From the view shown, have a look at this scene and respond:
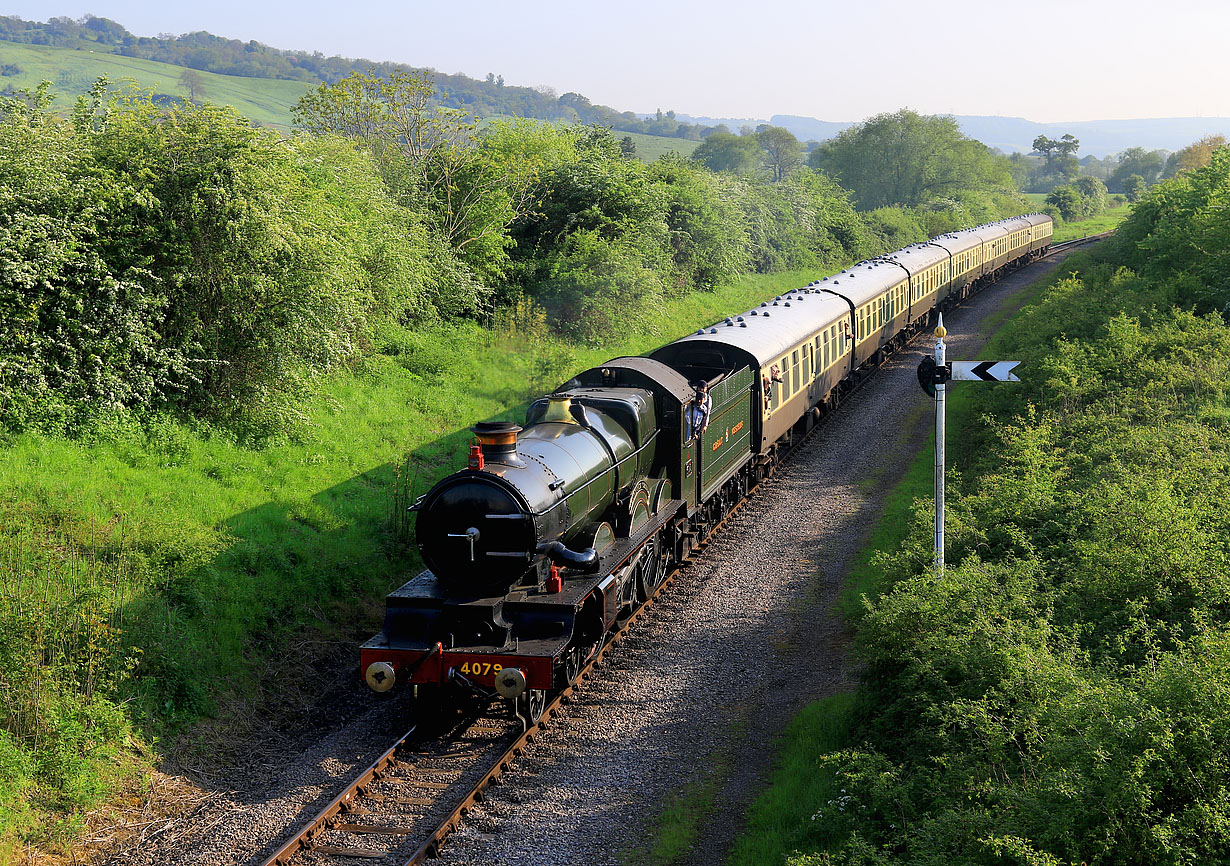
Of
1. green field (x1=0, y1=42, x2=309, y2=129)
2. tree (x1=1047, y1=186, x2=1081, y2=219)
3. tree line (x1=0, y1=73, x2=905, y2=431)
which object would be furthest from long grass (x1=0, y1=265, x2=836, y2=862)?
green field (x1=0, y1=42, x2=309, y2=129)

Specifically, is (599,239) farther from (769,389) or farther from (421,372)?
(769,389)

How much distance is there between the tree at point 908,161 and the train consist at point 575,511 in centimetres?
6702

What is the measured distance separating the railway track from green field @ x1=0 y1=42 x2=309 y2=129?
10928cm

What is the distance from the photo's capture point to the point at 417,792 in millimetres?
10297

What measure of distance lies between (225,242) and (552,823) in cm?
1202

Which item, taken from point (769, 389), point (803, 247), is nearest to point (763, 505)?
point (769, 389)

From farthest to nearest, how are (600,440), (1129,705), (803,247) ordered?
1. (803,247)
2. (600,440)
3. (1129,705)

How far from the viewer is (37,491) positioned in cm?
1332

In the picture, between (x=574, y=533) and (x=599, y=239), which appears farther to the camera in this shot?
(x=599, y=239)

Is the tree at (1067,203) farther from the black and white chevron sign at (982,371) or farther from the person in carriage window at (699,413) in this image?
the black and white chevron sign at (982,371)

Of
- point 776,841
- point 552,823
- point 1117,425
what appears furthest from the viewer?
point 1117,425

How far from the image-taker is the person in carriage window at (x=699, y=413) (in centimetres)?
1572

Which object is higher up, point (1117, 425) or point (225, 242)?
point (225, 242)

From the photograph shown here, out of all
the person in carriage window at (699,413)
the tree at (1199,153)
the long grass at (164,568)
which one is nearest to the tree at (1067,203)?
the tree at (1199,153)
